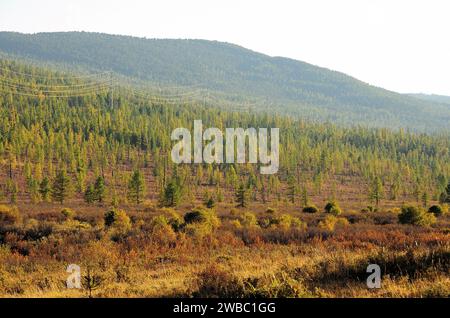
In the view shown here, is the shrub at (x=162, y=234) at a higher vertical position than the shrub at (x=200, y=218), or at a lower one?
higher

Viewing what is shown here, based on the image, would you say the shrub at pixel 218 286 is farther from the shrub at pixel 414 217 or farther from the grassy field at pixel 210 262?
the shrub at pixel 414 217

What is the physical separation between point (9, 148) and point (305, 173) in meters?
89.0

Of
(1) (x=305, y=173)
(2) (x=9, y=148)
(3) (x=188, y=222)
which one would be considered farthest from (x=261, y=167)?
(3) (x=188, y=222)

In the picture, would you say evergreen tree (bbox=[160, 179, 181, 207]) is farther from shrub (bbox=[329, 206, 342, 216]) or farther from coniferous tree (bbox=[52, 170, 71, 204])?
shrub (bbox=[329, 206, 342, 216])

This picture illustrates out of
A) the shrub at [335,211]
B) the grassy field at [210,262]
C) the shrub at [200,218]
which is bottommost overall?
the shrub at [335,211]

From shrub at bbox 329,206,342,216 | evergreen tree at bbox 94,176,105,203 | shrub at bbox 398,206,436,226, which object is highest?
shrub at bbox 398,206,436,226

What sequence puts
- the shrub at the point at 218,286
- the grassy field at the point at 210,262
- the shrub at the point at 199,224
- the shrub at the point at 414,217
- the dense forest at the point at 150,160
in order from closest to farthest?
1. the shrub at the point at 218,286
2. the grassy field at the point at 210,262
3. the shrub at the point at 199,224
4. the shrub at the point at 414,217
5. the dense forest at the point at 150,160

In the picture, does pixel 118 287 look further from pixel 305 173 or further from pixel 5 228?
pixel 305 173

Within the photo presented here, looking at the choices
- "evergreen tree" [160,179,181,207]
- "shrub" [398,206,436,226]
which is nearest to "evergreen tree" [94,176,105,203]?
"evergreen tree" [160,179,181,207]

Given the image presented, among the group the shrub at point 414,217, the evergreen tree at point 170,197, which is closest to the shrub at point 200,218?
the shrub at point 414,217

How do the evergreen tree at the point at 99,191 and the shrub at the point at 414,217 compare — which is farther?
the evergreen tree at the point at 99,191

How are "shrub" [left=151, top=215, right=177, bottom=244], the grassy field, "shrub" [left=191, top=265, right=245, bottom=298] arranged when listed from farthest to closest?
"shrub" [left=151, top=215, right=177, bottom=244] → the grassy field → "shrub" [left=191, top=265, right=245, bottom=298]

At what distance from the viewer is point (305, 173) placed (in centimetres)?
14000

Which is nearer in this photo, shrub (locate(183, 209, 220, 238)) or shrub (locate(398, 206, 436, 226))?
shrub (locate(183, 209, 220, 238))
